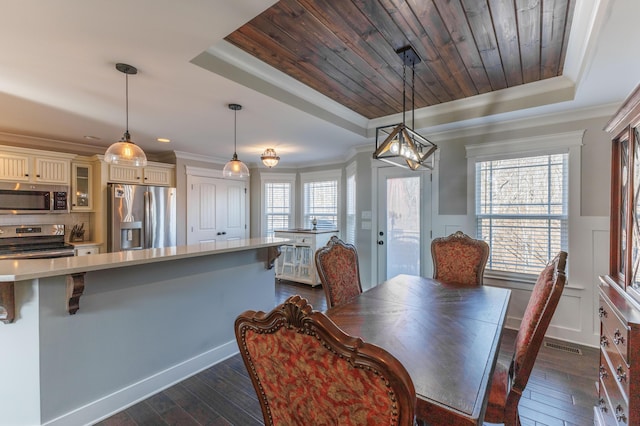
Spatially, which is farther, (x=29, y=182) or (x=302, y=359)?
(x=29, y=182)

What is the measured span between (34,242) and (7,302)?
323cm

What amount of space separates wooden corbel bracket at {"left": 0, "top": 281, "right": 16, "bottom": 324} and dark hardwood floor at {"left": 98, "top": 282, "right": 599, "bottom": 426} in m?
0.87

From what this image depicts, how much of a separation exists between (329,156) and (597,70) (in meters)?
3.89

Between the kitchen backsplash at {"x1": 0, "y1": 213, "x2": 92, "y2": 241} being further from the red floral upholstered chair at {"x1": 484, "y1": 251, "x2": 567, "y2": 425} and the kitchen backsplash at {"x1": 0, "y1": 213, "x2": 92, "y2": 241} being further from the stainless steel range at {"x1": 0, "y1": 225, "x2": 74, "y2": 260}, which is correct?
the red floral upholstered chair at {"x1": 484, "y1": 251, "x2": 567, "y2": 425}

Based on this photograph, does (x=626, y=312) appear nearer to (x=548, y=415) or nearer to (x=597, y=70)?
(x=548, y=415)

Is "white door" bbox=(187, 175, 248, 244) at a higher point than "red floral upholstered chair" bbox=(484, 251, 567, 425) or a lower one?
higher

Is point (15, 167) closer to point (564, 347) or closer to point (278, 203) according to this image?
point (278, 203)

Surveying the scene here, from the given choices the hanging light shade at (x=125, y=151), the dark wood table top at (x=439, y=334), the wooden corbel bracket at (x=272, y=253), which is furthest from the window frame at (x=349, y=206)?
the hanging light shade at (x=125, y=151)

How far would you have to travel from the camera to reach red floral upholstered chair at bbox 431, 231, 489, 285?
2.87 metres

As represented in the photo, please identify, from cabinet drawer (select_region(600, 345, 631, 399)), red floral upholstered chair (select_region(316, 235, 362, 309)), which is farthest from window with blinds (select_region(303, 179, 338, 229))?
cabinet drawer (select_region(600, 345, 631, 399))

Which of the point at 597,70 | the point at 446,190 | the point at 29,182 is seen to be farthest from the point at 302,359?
the point at 29,182

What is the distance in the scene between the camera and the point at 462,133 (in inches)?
146

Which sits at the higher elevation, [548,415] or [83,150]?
[83,150]

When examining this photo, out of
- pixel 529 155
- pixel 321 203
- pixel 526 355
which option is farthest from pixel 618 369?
pixel 321 203
